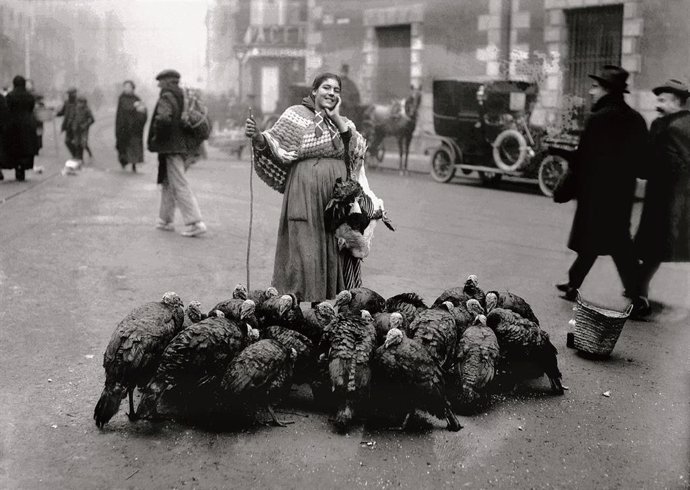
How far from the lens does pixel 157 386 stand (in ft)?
12.4

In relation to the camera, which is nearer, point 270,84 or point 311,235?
point 311,235

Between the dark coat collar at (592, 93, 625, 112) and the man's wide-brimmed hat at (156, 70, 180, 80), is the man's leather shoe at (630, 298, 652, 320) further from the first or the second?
the man's wide-brimmed hat at (156, 70, 180, 80)

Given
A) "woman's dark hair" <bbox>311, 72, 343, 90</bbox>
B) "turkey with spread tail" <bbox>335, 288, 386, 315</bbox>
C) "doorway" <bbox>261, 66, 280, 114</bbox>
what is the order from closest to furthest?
"turkey with spread tail" <bbox>335, 288, 386, 315</bbox> → "woman's dark hair" <bbox>311, 72, 343, 90</bbox> → "doorway" <bbox>261, 66, 280, 114</bbox>

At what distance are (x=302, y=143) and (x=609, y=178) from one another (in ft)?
9.15

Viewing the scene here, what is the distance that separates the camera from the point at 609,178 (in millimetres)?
6457

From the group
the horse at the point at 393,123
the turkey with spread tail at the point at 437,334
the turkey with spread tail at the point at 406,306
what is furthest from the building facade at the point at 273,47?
the turkey with spread tail at the point at 437,334

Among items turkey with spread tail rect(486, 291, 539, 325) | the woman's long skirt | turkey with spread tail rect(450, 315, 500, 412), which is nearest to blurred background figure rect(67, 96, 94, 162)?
the woman's long skirt

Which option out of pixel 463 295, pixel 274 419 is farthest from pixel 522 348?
pixel 274 419

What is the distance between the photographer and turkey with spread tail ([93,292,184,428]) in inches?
147

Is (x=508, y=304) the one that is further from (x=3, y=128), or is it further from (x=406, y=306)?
(x=3, y=128)

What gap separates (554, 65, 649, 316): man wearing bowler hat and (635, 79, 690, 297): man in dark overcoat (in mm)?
118

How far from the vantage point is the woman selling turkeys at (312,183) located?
5.12 m

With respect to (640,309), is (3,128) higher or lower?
higher

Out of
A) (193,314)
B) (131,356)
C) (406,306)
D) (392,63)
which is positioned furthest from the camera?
(392,63)
